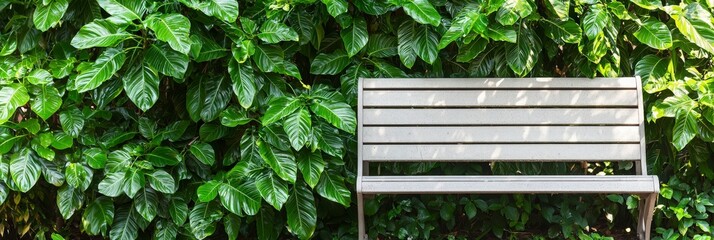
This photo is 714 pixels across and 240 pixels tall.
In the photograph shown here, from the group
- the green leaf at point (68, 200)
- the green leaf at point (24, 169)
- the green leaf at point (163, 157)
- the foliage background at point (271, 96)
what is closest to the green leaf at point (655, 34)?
the foliage background at point (271, 96)

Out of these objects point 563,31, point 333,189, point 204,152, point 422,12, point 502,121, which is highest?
point 422,12

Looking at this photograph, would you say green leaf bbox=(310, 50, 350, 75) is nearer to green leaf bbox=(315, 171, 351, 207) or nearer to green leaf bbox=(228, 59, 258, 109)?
green leaf bbox=(228, 59, 258, 109)

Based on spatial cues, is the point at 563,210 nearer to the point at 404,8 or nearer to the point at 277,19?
the point at 404,8

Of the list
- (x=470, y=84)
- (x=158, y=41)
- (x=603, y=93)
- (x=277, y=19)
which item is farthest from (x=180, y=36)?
(x=603, y=93)

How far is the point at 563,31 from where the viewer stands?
153 inches

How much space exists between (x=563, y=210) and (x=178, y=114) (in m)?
2.04

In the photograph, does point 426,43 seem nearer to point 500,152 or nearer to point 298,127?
point 500,152

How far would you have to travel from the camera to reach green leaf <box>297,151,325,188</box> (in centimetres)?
381

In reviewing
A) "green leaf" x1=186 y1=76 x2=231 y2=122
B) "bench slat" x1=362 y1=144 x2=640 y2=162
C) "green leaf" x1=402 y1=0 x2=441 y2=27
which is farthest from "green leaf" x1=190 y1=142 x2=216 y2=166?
"green leaf" x1=402 y1=0 x2=441 y2=27

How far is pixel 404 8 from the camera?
3.83 meters

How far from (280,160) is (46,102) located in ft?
3.57

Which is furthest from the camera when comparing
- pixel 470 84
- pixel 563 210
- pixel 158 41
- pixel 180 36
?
pixel 563 210

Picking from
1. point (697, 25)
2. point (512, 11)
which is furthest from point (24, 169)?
point (697, 25)

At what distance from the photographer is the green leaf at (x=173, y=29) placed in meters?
3.49
